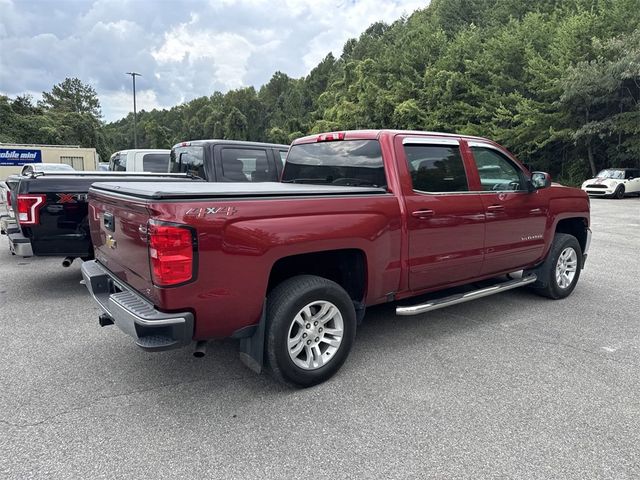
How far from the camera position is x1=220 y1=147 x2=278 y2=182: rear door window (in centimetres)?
705

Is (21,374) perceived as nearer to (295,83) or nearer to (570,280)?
(570,280)

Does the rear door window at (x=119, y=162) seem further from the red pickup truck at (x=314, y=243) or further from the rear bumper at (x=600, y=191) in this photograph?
the rear bumper at (x=600, y=191)

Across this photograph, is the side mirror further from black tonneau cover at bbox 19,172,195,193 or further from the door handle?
black tonneau cover at bbox 19,172,195,193

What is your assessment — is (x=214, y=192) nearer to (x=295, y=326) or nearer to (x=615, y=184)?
(x=295, y=326)

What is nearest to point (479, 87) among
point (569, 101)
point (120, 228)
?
point (569, 101)

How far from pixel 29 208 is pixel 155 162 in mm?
6536

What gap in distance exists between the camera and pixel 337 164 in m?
4.36

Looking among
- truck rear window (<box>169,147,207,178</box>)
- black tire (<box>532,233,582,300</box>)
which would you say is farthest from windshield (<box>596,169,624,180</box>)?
truck rear window (<box>169,147,207,178</box>)

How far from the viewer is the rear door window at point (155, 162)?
1135 cm

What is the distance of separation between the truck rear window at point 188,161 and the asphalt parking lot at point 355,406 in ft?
10.0

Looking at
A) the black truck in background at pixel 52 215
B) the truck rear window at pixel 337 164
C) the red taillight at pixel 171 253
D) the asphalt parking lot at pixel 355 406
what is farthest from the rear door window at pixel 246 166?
the red taillight at pixel 171 253

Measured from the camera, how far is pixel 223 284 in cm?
284

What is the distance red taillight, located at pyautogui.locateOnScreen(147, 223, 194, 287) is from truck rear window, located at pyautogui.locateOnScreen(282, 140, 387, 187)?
1865mm

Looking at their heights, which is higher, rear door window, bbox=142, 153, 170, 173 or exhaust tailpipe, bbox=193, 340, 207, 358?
rear door window, bbox=142, 153, 170, 173
